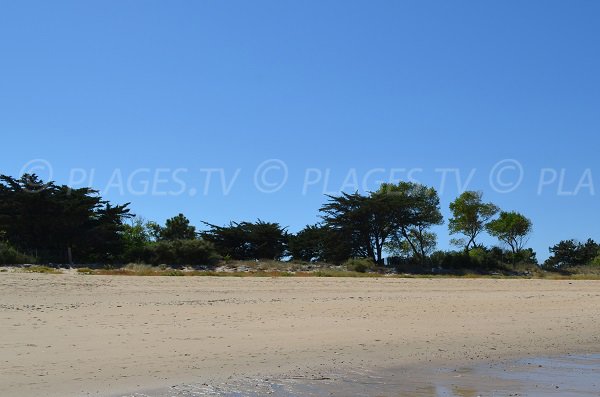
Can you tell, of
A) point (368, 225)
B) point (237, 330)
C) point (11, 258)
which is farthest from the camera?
point (368, 225)

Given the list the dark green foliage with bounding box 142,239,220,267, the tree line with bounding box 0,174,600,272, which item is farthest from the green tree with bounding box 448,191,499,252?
the dark green foliage with bounding box 142,239,220,267

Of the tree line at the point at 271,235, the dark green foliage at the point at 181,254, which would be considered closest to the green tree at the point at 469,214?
the tree line at the point at 271,235

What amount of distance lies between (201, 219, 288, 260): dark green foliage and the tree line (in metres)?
0.07

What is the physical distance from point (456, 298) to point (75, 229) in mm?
23427

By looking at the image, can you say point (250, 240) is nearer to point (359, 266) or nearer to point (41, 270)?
point (359, 266)

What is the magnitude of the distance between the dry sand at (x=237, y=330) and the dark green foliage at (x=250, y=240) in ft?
84.0

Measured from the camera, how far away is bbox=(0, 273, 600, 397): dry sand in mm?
8156

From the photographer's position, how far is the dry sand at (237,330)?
26.8 ft

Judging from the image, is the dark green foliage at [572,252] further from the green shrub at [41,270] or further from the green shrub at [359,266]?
the green shrub at [41,270]

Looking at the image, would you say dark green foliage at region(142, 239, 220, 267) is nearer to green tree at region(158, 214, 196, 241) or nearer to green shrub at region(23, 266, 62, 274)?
green shrub at region(23, 266, 62, 274)

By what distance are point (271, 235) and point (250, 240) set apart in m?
1.57

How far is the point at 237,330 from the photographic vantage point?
442 inches

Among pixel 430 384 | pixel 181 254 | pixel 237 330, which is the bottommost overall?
pixel 430 384

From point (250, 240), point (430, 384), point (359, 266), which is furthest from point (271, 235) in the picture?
point (430, 384)
